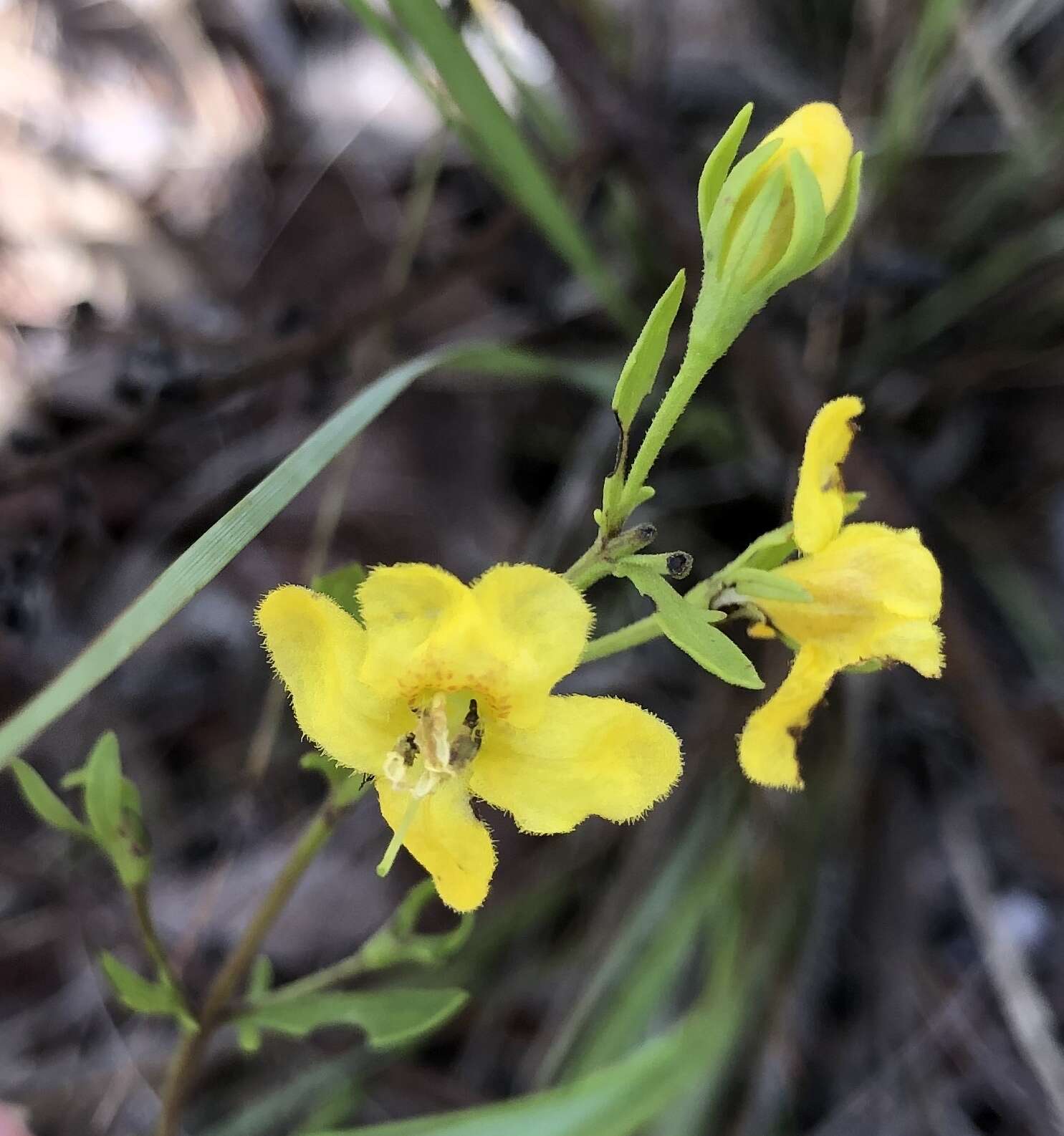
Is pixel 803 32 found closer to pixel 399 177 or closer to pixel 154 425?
pixel 399 177

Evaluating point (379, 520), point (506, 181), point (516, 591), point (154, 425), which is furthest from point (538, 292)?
point (516, 591)

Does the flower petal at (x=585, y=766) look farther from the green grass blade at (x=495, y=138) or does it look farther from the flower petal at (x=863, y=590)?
the green grass blade at (x=495, y=138)

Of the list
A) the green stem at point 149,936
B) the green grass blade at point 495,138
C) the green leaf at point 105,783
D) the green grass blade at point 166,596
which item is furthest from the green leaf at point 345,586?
the green grass blade at point 495,138

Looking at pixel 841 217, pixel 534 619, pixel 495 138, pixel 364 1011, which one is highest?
pixel 495 138

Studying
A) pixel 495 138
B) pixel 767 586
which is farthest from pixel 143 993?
pixel 495 138

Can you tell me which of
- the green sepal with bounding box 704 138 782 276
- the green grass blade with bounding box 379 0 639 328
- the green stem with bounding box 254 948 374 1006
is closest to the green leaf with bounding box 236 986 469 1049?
the green stem with bounding box 254 948 374 1006

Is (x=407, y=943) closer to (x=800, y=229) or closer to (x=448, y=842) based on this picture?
(x=448, y=842)
